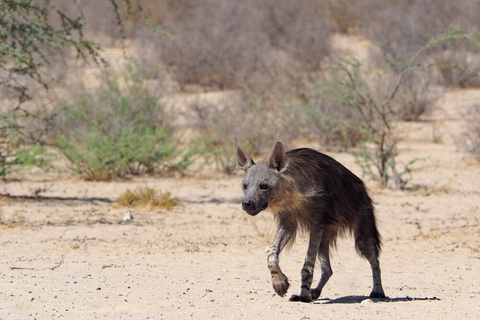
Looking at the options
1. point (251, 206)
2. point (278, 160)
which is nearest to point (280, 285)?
point (251, 206)

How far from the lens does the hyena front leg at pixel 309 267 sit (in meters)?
6.18

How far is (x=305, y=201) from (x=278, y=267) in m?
0.52

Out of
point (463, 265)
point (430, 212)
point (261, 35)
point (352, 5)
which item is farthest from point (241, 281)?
point (352, 5)

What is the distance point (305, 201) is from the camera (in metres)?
6.13

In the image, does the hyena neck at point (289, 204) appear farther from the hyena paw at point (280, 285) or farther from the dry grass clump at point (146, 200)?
the dry grass clump at point (146, 200)

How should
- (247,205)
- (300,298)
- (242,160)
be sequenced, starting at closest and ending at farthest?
1. (247,205)
2. (300,298)
3. (242,160)

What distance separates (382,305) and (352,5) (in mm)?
26355

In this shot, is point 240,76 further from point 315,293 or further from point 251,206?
point 251,206

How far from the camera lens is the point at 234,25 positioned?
89.3 ft

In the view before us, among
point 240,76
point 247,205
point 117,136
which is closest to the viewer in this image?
point 247,205

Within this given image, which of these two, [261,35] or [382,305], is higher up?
[261,35]

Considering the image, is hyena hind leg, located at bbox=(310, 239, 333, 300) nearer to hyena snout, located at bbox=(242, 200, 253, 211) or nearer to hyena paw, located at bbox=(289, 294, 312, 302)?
hyena paw, located at bbox=(289, 294, 312, 302)

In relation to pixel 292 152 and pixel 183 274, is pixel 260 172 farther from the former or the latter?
pixel 183 274

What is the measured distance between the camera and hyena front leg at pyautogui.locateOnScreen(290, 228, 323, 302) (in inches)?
243
